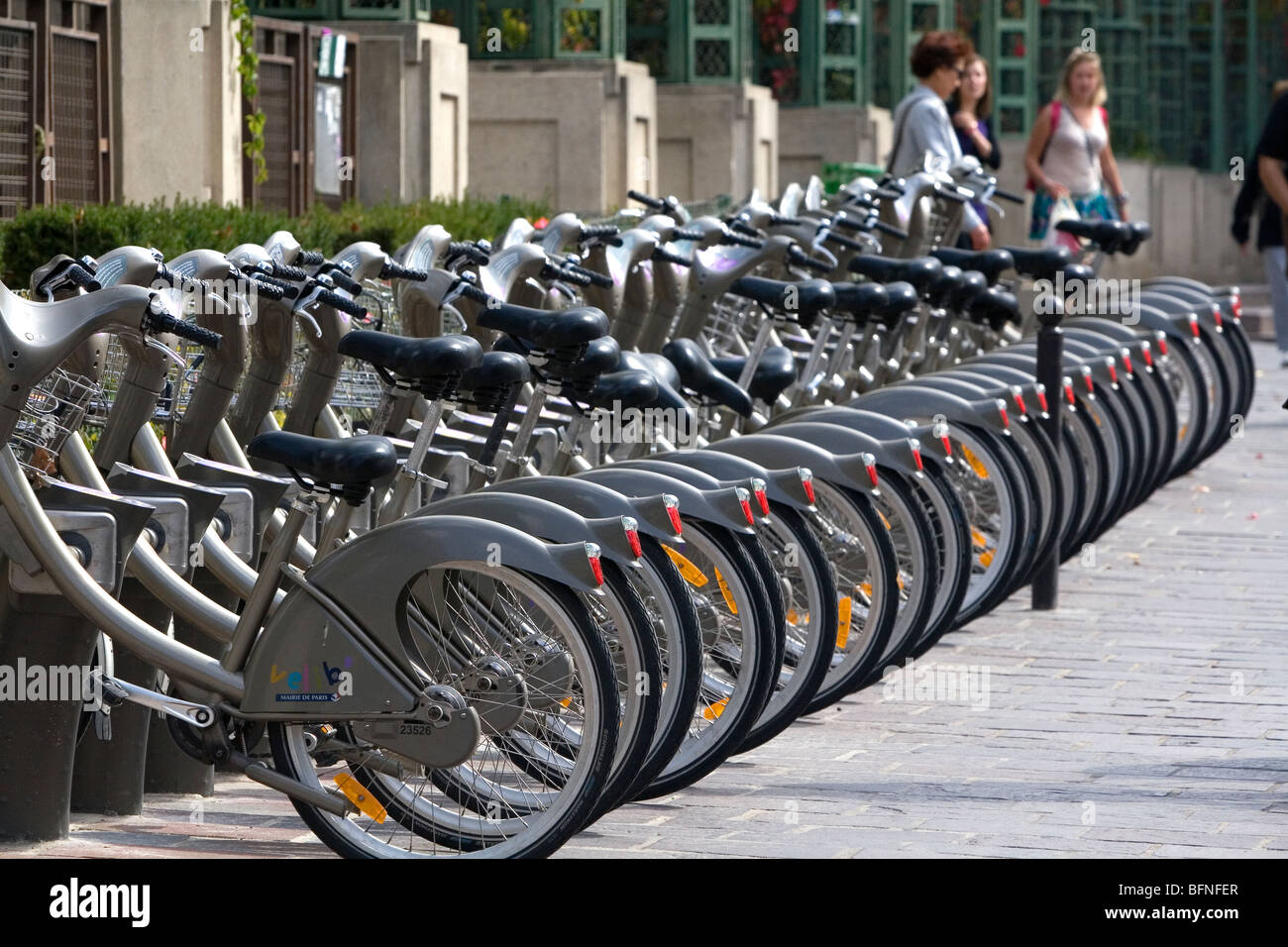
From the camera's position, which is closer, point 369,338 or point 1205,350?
point 369,338

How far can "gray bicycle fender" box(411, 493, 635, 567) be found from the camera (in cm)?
454

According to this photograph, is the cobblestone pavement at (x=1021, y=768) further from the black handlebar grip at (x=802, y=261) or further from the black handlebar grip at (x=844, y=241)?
the black handlebar grip at (x=844, y=241)

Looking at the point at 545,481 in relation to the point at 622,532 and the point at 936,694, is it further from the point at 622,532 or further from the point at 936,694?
the point at 936,694

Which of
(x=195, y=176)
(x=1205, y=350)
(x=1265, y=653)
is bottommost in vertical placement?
(x=1265, y=653)

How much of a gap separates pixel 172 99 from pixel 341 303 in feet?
23.6

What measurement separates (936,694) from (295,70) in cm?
788

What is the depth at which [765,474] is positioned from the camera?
5.49 metres

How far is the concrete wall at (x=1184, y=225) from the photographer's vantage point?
25.5 meters

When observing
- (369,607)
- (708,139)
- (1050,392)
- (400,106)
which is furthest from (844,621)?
(708,139)

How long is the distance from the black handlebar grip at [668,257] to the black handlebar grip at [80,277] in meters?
2.06

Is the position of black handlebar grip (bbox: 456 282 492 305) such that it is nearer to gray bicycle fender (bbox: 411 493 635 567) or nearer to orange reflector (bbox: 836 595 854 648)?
gray bicycle fender (bbox: 411 493 635 567)

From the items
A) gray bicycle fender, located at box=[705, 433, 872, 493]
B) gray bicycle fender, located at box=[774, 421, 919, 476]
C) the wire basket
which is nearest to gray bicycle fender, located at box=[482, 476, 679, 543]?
the wire basket
